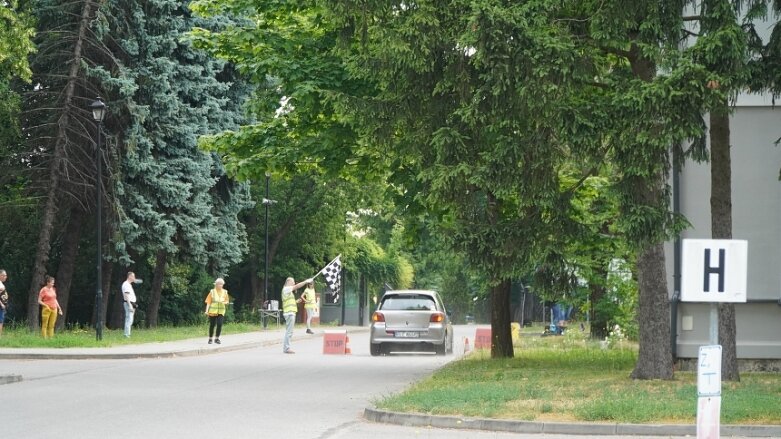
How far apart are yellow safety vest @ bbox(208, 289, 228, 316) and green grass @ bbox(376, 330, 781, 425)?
12241 mm

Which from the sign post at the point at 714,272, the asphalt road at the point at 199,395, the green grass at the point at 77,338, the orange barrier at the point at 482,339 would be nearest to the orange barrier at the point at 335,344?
the asphalt road at the point at 199,395

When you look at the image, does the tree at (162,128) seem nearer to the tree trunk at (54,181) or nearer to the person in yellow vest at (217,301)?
the tree trunk at (54,181)

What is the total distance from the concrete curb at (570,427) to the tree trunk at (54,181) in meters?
25.6

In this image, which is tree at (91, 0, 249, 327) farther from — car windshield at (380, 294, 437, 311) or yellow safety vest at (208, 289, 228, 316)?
car windshield at (380, 294, 437, 311)

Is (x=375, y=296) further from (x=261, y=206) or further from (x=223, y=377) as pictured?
(x=223, y=377)

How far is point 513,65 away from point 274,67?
7.97 metres

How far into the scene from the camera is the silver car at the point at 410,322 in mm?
30516

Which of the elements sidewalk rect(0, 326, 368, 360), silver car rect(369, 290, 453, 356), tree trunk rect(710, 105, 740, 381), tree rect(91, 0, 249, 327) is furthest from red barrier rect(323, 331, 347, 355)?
tree trunk rect(710, 105, 740, 381)

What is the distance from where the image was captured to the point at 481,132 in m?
19.8

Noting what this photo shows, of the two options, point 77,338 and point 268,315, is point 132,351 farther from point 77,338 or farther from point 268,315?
point 268,315

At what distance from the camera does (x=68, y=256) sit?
42.0 metres

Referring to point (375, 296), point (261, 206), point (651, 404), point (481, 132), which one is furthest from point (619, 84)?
point (375, 296)

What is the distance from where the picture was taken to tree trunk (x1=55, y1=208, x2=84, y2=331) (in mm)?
41781

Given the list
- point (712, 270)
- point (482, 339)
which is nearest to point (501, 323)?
point (482, 339)
